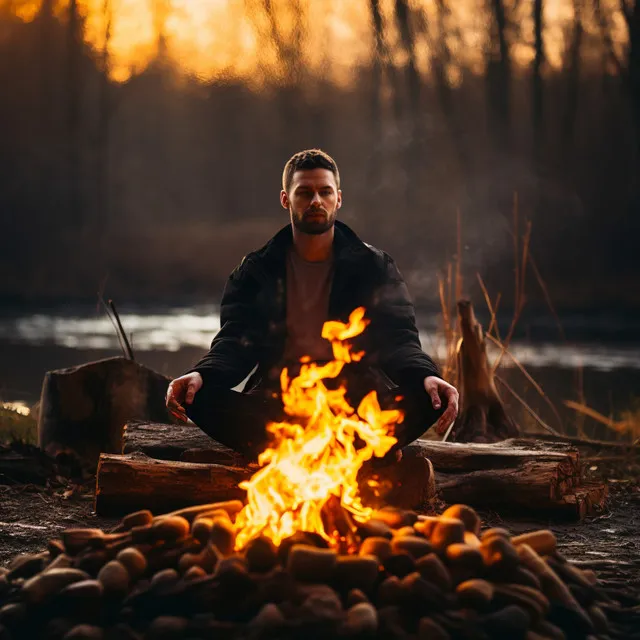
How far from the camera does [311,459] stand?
11.7 ft

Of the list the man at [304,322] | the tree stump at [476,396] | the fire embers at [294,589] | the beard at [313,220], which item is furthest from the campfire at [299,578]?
the tree stump at [476,396]

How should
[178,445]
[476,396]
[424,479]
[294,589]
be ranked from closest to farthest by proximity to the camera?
[294,589]
[424,479]
[178,445]
[476,396]

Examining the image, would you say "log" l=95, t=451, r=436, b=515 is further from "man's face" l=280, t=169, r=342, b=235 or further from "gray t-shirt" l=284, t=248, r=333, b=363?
"man's face" l=280, t=169, r=342, b=235

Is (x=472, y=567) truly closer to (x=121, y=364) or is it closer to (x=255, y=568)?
(x=255, y=568)

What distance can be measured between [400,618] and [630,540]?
6.97ft

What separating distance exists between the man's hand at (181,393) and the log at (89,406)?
197 centimetres

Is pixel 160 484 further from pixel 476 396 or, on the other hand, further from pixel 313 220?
pixel 476 396

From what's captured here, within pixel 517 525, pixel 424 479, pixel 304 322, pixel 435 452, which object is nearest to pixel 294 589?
pixel 424 479

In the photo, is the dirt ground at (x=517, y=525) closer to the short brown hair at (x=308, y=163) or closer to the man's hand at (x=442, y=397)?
the man's hand at (x=442, y=397)

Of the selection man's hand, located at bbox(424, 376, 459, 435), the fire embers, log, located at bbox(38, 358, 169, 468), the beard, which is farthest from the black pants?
log, located at bbox(38, 358, 169, 468)

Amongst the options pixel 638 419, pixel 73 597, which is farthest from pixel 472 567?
pixel 638 419

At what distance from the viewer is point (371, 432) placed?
380 centimetres

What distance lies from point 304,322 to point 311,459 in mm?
1151

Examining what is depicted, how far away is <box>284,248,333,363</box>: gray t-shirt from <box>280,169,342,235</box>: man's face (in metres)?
0.27
